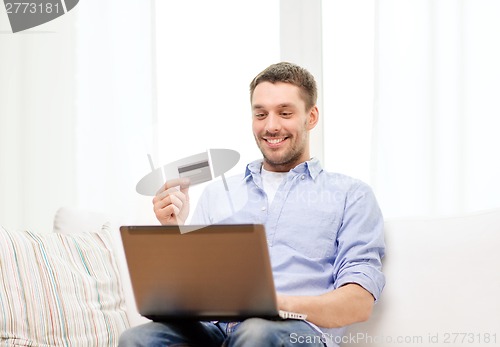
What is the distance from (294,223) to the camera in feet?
6.36

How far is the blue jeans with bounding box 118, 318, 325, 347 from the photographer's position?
5.03ft

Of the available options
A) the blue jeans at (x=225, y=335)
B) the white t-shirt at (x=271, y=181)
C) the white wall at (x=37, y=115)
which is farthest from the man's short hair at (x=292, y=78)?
the white wall at (x=37, y=115)

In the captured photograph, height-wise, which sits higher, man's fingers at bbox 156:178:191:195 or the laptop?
man's fingers at bbox 156:178:191:195

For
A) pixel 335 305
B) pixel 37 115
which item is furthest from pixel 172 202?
pixel 37 115

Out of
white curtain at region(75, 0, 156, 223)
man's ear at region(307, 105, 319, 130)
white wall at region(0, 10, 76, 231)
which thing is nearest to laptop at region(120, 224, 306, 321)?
man's ear at region(307, 105, 319, 130)

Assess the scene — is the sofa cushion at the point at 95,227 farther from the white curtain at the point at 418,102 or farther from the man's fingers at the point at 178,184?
the white curtain at the point at 418,102

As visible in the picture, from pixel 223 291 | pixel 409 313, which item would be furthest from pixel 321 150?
pixel 223 291

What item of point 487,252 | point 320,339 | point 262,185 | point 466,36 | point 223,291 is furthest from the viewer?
point 466,36

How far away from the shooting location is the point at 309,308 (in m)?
1.69

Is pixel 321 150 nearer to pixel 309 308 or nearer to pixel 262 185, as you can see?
pixel 262 185

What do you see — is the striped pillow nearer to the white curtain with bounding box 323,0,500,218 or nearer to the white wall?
the white wall

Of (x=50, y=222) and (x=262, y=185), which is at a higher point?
(x=262, y=185)

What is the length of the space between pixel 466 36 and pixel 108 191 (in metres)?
1.49

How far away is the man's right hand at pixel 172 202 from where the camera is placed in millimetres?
1874
